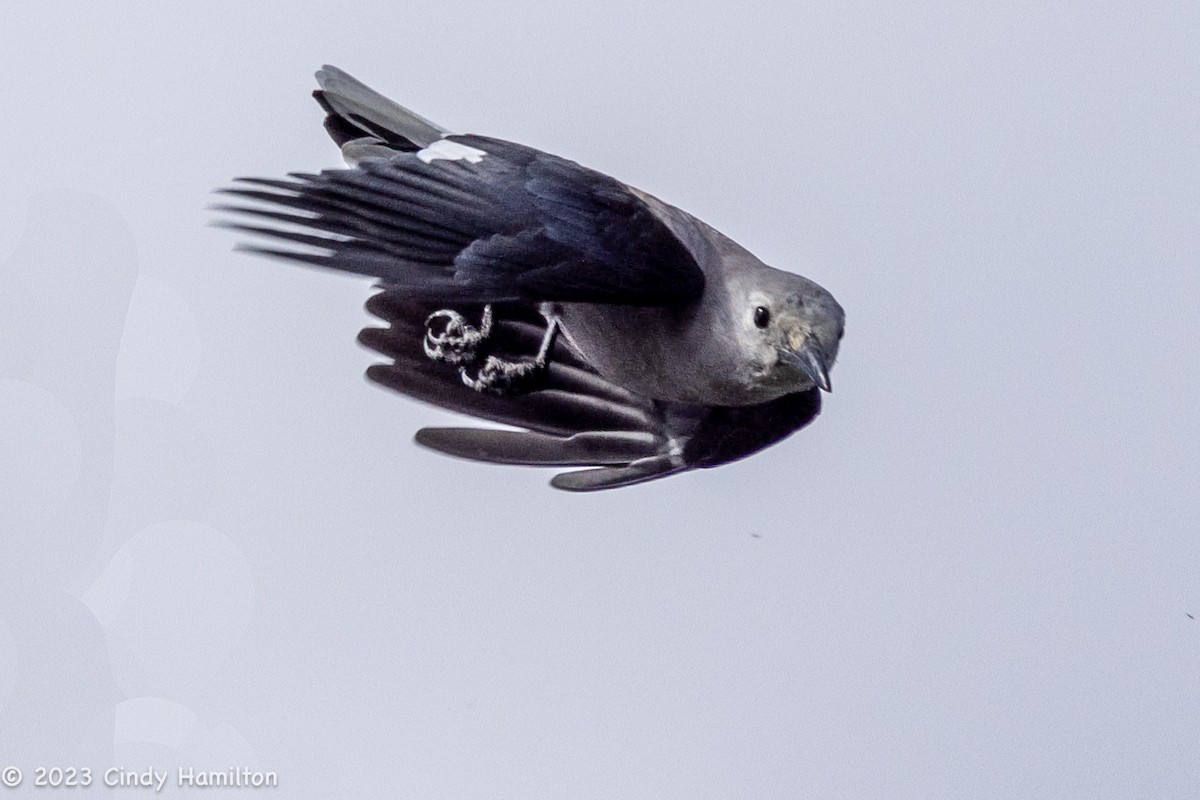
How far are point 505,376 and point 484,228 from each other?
99cm

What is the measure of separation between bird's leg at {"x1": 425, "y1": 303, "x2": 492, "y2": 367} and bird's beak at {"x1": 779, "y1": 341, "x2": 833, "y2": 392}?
3.82 ft

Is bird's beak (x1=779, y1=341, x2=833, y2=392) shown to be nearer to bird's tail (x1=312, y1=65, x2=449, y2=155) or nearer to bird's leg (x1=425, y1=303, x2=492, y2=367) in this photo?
bird's leg (x1=425, y1=303, x2=492, y2=367)

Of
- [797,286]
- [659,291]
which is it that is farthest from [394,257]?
[797,286]

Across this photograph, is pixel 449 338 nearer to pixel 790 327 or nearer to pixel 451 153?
pixel 451 153

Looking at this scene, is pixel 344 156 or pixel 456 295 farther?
pixel 344 156

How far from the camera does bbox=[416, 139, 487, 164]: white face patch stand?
207 inches

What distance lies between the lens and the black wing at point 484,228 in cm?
485

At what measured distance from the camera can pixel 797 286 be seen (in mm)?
5121

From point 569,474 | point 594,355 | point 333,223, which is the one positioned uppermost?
point 333,223

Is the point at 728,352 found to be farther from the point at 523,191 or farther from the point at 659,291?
the point at 523,191

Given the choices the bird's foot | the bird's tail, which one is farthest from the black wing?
the bird's foot

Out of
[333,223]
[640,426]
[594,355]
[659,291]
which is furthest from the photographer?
[640,426]

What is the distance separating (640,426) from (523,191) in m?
1.15

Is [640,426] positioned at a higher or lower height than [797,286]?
lower
